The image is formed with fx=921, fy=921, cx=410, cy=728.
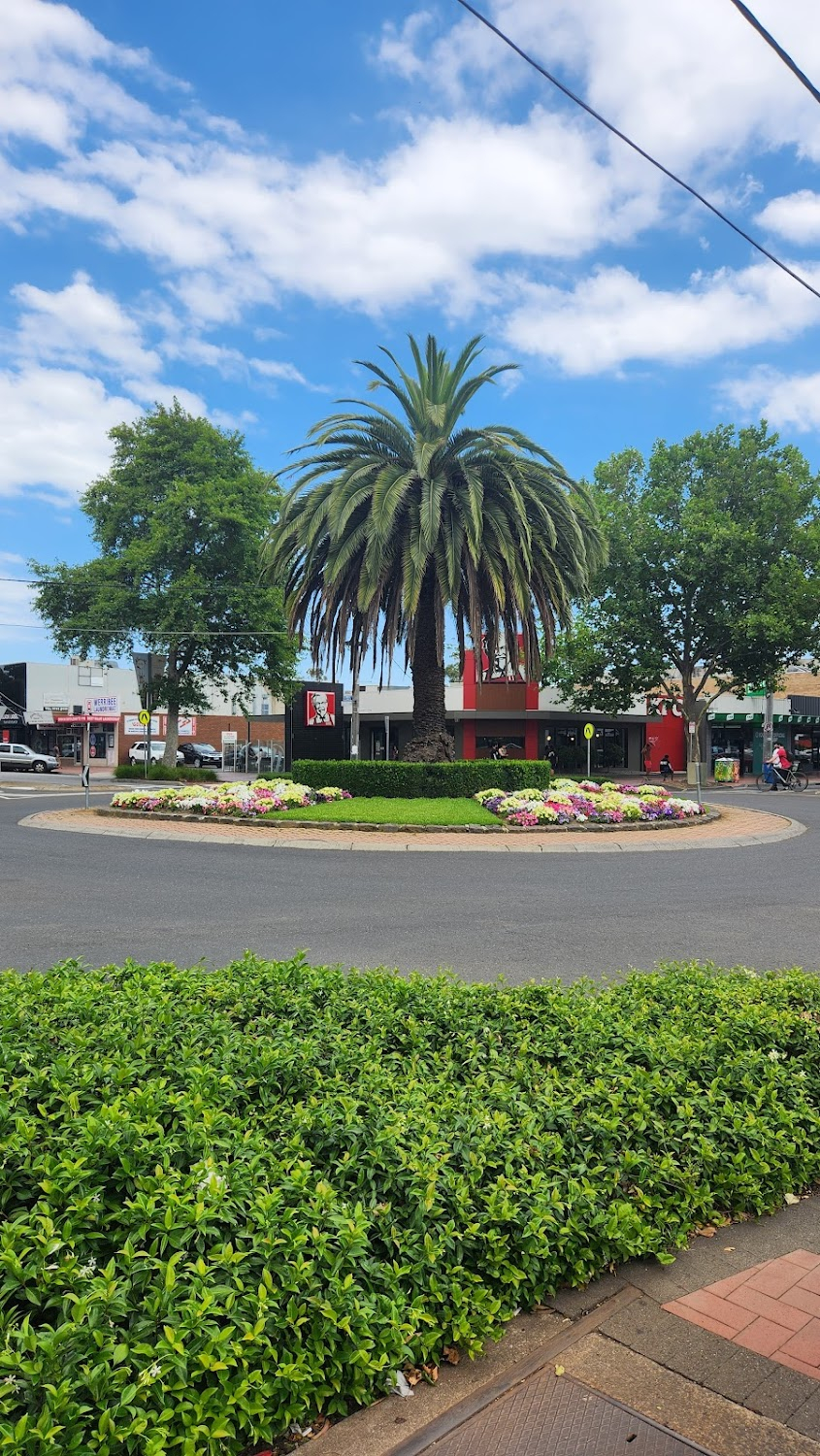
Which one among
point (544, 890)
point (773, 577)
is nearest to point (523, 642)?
point (544, 890)

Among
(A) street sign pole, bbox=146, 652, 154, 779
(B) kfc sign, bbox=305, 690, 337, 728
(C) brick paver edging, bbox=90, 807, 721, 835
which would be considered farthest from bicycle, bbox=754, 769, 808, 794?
(A) street sign pole, bbox=146, 652, 154, 779

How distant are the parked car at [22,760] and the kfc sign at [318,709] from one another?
21.7 metres

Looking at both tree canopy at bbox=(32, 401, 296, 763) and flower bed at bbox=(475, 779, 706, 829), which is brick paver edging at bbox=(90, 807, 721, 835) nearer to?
flower bed at bbox=(475, 779, 706, 829)

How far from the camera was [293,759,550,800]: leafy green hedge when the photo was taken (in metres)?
21.5

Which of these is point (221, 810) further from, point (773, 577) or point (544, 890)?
point (773, 577)

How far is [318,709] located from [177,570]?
37.4 feet

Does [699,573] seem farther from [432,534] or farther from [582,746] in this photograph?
[432,534]

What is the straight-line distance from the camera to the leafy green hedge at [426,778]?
21547 millimetres

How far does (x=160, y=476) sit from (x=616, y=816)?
30.6m

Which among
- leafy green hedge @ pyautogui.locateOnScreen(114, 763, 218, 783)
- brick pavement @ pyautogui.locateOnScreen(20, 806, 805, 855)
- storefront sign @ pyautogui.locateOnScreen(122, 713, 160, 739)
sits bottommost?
brick pavement @ pyautogui.locateOnScreen(20, 806, 805, 855)

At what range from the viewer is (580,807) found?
19.0 metres

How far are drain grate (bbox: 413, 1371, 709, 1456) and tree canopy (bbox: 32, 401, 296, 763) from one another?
3846cm

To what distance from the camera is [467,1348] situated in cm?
263

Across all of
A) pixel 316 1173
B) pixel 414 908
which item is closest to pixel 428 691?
pixel 414 908
